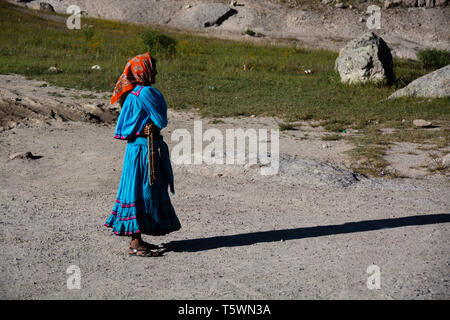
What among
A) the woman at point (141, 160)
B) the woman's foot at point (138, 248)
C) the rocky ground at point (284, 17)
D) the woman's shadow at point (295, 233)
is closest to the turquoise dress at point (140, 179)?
the woman at point (141, 160)

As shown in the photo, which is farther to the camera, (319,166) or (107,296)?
(319,166)

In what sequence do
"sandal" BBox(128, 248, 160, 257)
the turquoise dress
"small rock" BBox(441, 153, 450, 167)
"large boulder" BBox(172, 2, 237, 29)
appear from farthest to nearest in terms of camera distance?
1. "large boulder" BBox(172, 2, 237, 29)
2. "small rock" BBox(441, 153, 450, 167)
3. "sandal" BBox(128, 248, 160, 257)
4. the turquoise dress

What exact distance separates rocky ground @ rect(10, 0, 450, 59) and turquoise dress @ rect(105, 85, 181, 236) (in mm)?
28763

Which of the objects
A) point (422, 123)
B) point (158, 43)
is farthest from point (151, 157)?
point (158, 43)

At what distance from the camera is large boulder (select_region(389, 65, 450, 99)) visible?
13430 mm

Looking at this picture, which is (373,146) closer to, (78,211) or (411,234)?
(411,234)

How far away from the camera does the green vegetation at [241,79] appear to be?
1138cm

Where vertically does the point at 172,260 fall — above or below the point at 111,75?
below

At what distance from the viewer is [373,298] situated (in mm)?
3982

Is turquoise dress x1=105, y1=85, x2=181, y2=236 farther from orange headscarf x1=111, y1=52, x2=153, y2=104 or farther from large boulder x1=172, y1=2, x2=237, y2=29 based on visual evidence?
large boulder x1=172, y1=2, x2=237, y2=29

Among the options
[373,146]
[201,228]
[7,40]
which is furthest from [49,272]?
[7,40]

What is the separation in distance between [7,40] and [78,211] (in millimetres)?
15912

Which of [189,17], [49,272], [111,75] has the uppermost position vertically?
[189,17]

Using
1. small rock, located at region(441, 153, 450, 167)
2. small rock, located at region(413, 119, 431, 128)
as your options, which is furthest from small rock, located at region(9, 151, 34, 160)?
small rock, located at region(413, 119, 431, 128)
